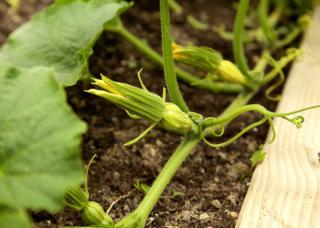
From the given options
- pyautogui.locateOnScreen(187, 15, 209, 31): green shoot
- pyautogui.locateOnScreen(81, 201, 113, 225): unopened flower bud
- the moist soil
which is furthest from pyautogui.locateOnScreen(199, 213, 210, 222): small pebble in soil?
pyautogui.locateOnScreen(187, 15, 209, 31): green shoot

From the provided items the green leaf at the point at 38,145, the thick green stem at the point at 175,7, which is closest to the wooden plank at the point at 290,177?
the green leaf at the point at 38,145

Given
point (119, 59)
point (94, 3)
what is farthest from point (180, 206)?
point (119, 59)

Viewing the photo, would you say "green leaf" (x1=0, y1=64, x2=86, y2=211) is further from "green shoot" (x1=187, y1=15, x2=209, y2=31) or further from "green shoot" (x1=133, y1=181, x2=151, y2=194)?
"green shoot" (x1=187, y1=15, x2=209, y2=31)

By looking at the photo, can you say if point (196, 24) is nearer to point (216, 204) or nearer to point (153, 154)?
point (153, 154)

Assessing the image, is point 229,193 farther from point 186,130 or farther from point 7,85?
point 7,85

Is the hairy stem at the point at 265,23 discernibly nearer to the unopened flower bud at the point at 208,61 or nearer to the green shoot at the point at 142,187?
the unopened flower bud at the point at 208,61

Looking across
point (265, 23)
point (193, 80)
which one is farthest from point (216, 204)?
point (265, 23)
